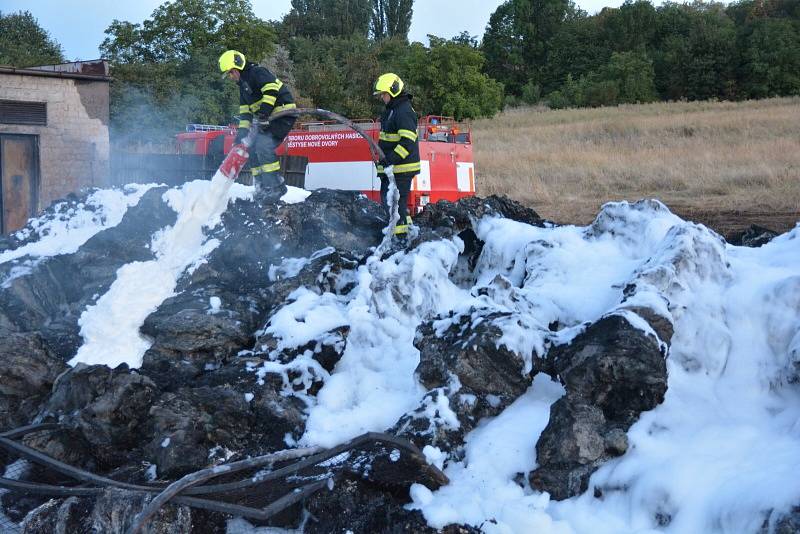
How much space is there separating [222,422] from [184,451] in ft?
1.01

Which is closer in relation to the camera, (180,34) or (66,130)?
(66,130)

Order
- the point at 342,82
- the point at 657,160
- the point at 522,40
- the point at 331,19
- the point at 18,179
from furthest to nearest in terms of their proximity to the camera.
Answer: the point at 331,19, the point at 522,40, the point at 342,82, the point at 657,160, the point at 18,179

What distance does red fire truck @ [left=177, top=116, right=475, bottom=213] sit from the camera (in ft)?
31.7

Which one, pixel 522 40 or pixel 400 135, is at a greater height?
pixel 522 40

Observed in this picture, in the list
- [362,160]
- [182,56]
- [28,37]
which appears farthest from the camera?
[28,37]

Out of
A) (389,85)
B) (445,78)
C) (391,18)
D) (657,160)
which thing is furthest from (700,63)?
(389,85)

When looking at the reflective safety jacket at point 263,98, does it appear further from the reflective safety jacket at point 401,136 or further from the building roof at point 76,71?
the building roof at point 76,71

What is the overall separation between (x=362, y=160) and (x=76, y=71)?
4.87 metres

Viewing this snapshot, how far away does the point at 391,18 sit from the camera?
5194 centimetres

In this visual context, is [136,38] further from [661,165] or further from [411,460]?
[411,460]

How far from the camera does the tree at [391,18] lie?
51.7 m

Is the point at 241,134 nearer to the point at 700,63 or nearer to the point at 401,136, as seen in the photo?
the point at 401,136

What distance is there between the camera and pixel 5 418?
458cm

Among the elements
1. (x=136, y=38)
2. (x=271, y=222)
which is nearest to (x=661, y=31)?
(x=136, y=38)
